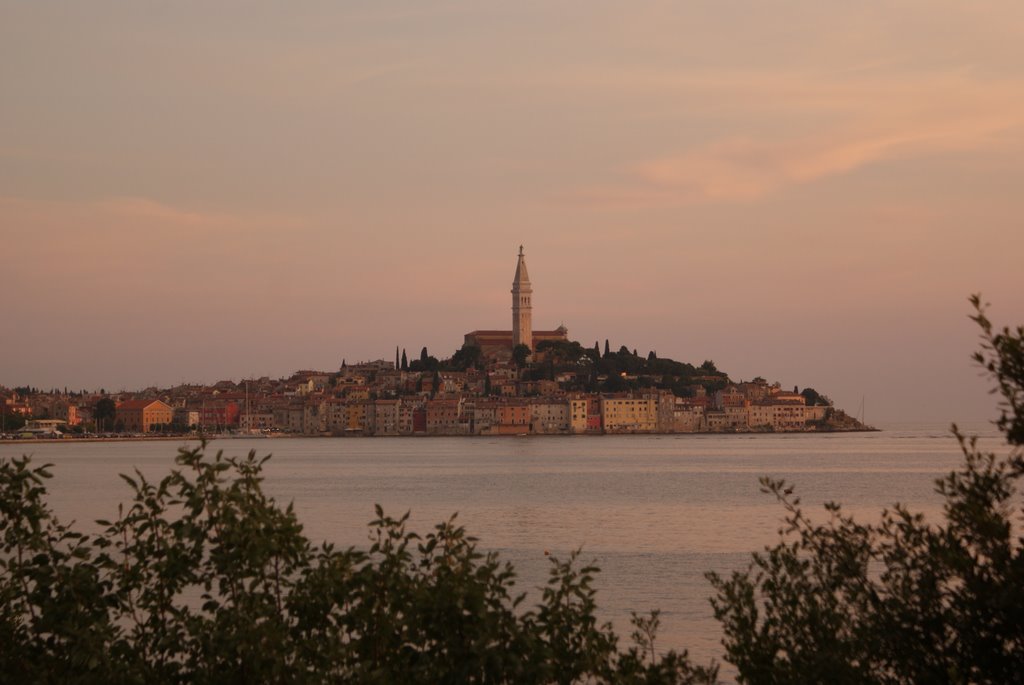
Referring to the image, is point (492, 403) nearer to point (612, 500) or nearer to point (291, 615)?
point (612, 500)

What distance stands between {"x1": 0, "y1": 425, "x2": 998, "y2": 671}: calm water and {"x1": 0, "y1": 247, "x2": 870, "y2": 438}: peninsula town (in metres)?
42.3

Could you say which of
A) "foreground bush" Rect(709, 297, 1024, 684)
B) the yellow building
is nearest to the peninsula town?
the yellow building

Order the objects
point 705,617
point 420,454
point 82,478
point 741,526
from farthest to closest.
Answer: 1. point 420,454
2. point 82,478
3. point 741,526
4. point 705,617

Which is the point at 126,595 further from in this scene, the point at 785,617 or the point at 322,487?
the point at 322,487

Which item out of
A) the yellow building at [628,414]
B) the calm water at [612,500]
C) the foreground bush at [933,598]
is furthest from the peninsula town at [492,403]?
the foreground bush at [933,598]

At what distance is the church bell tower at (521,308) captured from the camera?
424ft

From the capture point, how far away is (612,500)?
36.7 m

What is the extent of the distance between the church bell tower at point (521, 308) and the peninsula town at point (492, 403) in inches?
3.8

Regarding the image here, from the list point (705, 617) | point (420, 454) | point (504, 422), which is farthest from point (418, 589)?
point (504, 422)

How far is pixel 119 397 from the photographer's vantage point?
141 meters

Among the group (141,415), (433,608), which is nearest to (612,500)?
(433,608)

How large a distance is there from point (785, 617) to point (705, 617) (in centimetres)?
968

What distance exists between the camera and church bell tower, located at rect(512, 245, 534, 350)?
129 m

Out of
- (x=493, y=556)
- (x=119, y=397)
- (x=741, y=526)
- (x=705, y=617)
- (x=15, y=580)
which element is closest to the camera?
(x=493, y=556)
